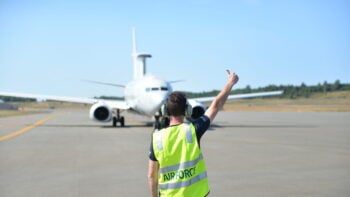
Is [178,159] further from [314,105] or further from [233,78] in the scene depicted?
[314,105]

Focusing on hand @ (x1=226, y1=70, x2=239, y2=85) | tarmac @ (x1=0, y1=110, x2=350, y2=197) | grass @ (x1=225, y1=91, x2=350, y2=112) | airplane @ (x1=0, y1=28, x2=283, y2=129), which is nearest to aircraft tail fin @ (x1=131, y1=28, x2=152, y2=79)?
airplane @ (x1=0, y1=28, x2=283, y2=129)

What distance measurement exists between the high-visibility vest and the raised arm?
0.32m

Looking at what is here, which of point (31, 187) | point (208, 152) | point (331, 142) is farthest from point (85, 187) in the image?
point (331, 142)

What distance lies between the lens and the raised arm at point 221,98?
395cm

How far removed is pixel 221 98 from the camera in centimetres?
399

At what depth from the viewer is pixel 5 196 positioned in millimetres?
7219

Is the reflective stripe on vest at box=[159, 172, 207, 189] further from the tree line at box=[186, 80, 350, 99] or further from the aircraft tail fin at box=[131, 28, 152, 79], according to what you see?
the tree line at box=[186, 80, 350, 99]

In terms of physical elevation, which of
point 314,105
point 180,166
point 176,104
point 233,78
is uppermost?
point 233,78

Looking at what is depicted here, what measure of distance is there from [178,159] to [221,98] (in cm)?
71

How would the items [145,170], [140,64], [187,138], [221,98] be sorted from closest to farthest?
[187,138] < [221,98] < [145,170] < [140,64]

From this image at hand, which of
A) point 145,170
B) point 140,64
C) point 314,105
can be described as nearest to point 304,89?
point 314,105

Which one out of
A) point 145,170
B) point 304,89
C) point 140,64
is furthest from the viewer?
point 304,89

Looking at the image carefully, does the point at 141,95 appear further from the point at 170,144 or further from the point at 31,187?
the point at 170,144

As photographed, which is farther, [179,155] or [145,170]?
[145,170]
